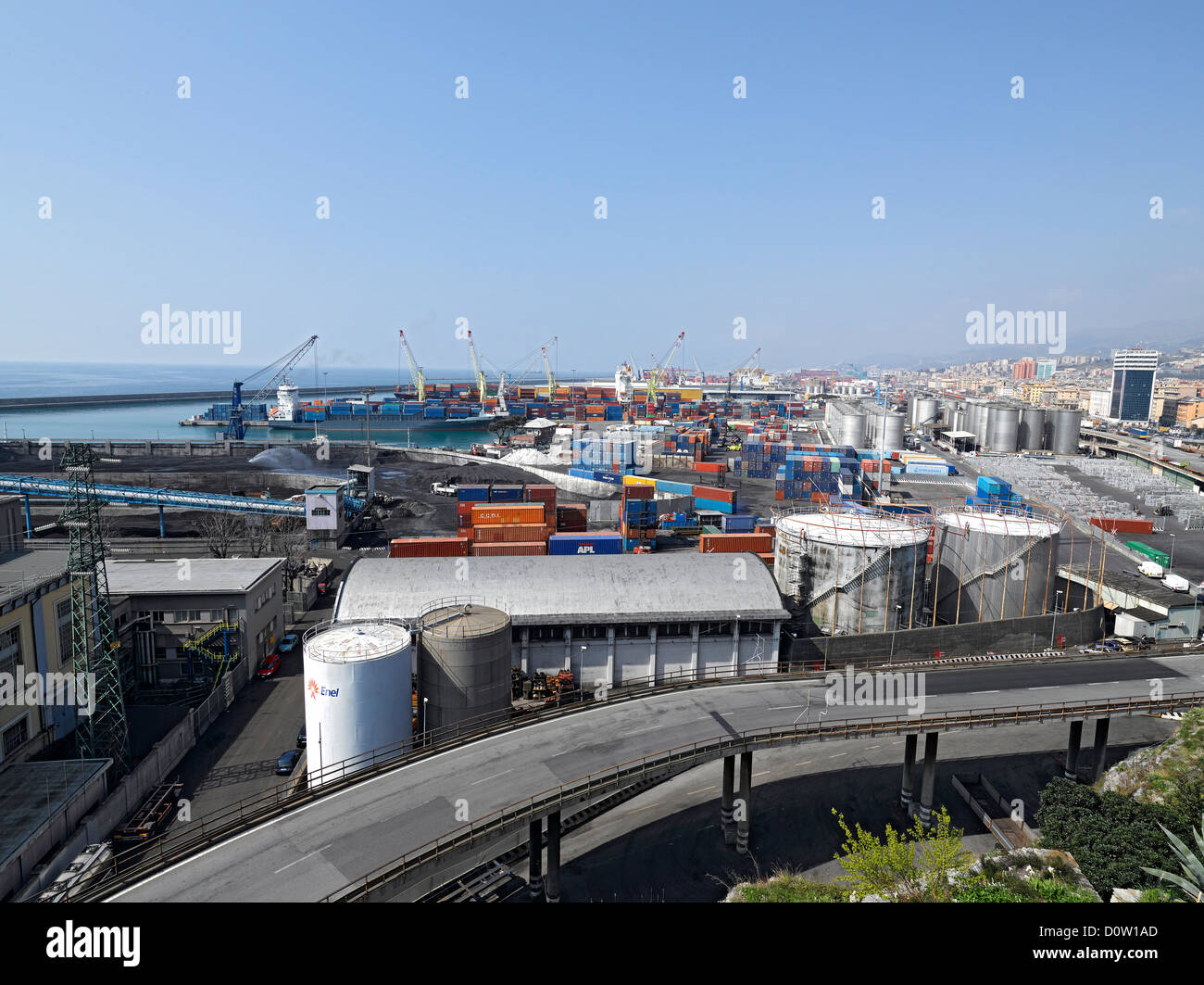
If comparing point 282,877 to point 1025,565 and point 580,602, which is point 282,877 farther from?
point 1025,565

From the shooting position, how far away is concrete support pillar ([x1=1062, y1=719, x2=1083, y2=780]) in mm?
27734

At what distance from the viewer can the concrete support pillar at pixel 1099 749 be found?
2764 cm

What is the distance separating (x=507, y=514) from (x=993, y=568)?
110 feet

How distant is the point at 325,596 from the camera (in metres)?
49.2

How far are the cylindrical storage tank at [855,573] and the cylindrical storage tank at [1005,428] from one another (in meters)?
110

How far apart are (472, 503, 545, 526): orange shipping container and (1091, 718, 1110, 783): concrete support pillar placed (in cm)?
3615

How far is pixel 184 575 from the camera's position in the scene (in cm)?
3762

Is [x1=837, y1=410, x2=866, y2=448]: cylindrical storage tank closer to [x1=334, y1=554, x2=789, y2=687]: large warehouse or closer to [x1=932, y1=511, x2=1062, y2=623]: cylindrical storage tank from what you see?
[x1=932, y1=511, x2=1062, y2=623]: cylindrical storage tank

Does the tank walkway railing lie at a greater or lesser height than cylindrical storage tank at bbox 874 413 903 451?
lesser

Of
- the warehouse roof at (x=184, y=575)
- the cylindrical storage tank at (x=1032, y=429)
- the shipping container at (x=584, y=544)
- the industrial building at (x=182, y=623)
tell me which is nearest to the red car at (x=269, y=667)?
the industrial building at (x=182, y=623)

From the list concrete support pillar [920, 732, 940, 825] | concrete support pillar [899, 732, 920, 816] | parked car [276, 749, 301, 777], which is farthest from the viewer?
parked car [276, 749, 301, 777]

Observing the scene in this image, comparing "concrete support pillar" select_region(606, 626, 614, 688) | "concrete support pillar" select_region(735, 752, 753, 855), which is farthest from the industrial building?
"concrete support pillar" select_region(735, 752, 753, 855)

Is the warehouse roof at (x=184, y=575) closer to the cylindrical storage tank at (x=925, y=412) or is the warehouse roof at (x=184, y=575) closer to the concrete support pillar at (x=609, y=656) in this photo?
the concrete support pillar at (x=609, y=656)
